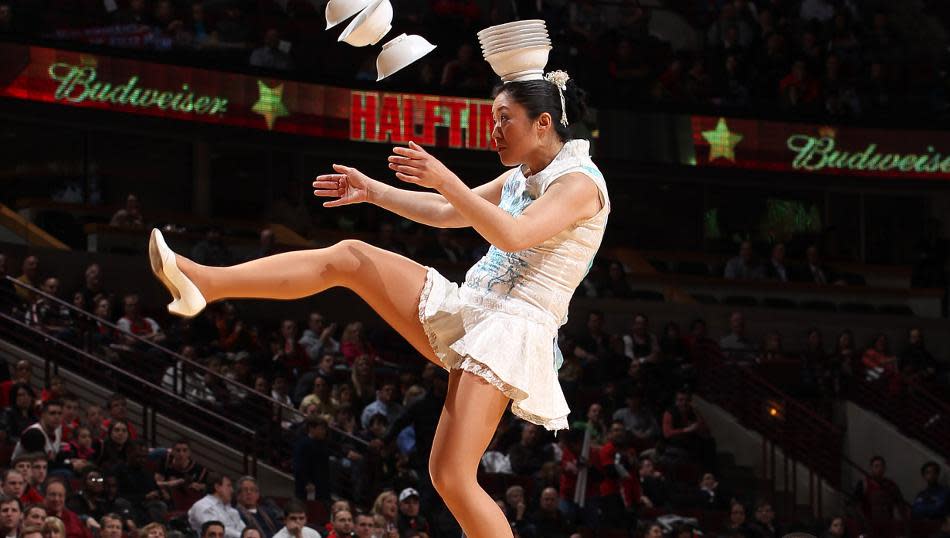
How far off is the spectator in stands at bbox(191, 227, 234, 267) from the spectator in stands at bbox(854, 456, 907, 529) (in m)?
6.32

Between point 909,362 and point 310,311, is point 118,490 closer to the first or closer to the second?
point 310,311

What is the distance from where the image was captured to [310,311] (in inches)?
648

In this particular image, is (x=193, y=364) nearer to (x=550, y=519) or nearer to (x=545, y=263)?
(x=550, y=519)

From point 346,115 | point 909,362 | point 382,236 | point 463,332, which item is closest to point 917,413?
point 909,362

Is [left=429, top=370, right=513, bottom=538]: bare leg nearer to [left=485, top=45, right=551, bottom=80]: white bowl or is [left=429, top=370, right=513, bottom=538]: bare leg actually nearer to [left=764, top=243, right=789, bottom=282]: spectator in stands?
[left=485, top=45, right=551, bottom=80]: white bowl

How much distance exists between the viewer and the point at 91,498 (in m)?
9.51

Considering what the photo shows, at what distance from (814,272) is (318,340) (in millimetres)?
7704

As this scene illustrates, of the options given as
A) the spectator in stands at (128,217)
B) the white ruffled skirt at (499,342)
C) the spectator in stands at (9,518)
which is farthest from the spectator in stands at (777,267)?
the white ruffled skirt at (499,342)

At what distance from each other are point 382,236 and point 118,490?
730 centimetres

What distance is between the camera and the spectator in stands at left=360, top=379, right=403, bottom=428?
12453 mm

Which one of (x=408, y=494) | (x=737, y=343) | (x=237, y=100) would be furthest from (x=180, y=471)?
(x=737, y=343)

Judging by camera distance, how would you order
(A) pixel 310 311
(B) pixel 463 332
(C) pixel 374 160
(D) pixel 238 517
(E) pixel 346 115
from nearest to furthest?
(B) pixel 463 332, (D) pixel 238 517, (A) pixel 310 311, (E) pixel 346 115, (C) pixel 374 160

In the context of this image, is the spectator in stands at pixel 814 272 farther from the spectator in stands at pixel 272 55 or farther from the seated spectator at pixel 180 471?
the seated spectator at pixel 180 471

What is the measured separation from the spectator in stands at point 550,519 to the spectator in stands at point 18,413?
3.57 meters
